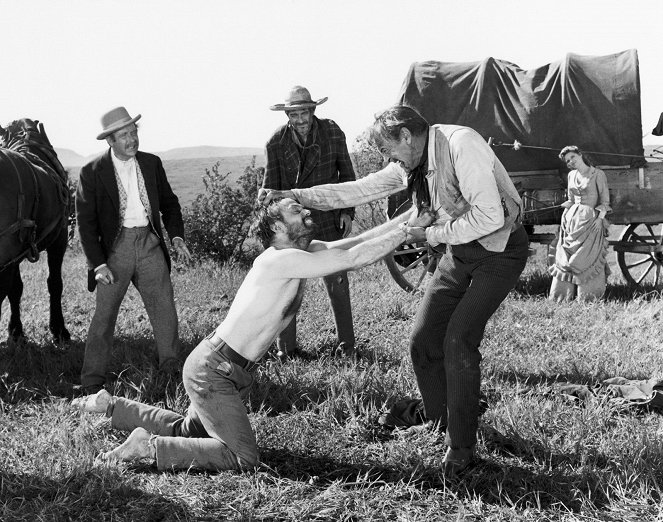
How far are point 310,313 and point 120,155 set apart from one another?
287 centimetres

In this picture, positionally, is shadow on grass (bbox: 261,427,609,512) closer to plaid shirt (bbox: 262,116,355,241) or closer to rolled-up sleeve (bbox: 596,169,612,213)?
plaid shirt (bbox: 262,116,355,241)

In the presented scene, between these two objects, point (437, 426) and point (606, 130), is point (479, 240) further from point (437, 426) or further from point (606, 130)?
point (606, 130)

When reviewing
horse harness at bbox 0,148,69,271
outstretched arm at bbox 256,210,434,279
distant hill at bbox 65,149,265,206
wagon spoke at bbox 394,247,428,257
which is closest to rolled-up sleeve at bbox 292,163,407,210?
outstretched arm at bbox 256,210,434,279

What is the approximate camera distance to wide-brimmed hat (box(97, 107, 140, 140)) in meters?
4.97

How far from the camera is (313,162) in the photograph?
233 inches

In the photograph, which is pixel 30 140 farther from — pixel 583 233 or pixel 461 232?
pixel 583 233

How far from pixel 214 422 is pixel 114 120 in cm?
234

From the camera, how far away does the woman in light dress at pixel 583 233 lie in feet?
28.5

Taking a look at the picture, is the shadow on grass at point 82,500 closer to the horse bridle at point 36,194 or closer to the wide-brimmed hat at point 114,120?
the wide-brimmed hat at point 114,120

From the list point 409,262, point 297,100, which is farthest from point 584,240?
point 297,100

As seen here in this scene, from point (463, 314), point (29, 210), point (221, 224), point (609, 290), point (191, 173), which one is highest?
point (29, 210)

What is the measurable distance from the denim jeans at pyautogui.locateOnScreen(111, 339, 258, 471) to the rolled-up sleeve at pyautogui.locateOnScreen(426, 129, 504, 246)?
4.06ft

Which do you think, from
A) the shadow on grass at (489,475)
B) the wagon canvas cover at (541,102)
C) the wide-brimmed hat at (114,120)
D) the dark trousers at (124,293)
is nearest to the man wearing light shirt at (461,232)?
the shadow on grass at (489,475)

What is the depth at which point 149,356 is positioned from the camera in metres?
5.76
